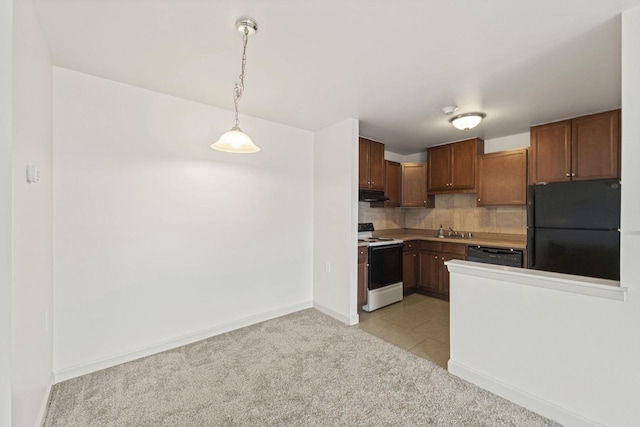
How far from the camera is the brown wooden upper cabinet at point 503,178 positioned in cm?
367

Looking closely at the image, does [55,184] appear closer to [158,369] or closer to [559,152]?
[158,369]

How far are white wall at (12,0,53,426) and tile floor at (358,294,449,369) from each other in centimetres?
269

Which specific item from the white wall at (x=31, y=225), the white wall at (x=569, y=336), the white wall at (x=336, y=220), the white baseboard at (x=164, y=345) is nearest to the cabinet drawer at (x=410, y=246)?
the white wall at (x=336, y=220)

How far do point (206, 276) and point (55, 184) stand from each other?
146 centimetres

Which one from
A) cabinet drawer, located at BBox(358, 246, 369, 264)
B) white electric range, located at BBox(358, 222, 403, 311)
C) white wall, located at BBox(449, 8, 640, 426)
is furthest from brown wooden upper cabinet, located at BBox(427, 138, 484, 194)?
white wall, located at BBox(449, 8, 640, 426)

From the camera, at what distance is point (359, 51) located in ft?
6.35

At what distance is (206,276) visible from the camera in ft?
9.55

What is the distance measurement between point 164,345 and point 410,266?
3.45m

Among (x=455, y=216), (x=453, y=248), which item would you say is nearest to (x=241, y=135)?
(x=453, y=248)

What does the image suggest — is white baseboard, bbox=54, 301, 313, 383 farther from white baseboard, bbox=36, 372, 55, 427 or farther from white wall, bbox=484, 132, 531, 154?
white wall, bbox=484, 132, 531, 154

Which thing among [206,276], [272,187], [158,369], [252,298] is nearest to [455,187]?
[272,187]

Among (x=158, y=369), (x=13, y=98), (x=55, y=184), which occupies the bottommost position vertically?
(x=158, y=369)

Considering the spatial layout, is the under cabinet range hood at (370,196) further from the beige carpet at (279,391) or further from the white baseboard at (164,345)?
the beige carpet at (279,391)

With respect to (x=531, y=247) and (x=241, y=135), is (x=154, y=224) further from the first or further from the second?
(x=531, y=247)
